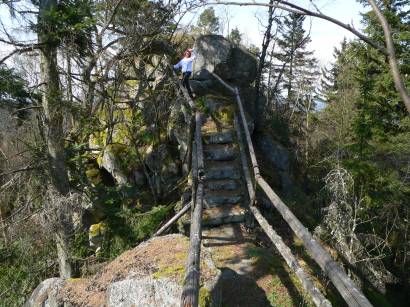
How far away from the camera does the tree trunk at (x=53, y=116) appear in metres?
8.43

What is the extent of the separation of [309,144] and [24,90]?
1198cm

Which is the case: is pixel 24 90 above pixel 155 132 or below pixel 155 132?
above

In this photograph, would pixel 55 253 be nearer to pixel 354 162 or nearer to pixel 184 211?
pixel 184 211

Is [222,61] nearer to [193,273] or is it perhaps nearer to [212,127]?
[212,127]

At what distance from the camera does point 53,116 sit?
8.77 m

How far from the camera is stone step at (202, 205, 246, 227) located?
7.75m

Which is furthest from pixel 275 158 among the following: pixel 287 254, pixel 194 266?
pixel 194 266

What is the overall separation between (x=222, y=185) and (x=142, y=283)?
503cm

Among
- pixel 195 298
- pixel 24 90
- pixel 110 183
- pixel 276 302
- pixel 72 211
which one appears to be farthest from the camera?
pixel 110 183

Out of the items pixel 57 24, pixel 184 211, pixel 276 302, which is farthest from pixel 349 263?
pixel 57 24

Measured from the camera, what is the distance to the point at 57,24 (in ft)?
27.0

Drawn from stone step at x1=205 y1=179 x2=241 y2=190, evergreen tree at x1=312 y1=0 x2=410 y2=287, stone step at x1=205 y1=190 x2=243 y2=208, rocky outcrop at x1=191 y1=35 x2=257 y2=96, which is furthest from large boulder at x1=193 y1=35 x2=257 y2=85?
stone step at x1=205 y1=190 x2=243 y2=208

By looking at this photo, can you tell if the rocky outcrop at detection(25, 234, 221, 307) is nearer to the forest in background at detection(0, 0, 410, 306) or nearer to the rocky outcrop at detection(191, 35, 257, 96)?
the forest in background at detection(0, 0, 410, 306)

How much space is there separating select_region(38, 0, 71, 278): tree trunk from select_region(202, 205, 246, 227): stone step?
3355 millimetres
